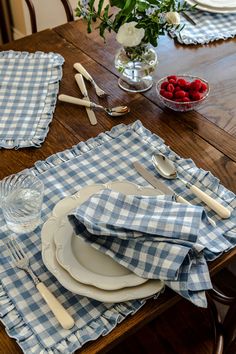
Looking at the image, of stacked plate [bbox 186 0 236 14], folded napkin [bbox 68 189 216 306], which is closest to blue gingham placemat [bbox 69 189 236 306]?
folded napkin [bbox 68 189 216 306]

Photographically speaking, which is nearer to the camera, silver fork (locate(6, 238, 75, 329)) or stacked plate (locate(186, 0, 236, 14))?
silver fork (locate(6, 238, 75, 329))

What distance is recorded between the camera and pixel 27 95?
1259 mm

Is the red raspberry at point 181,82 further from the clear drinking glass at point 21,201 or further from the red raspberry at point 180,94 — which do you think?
the clear drinking glass at point 21,201

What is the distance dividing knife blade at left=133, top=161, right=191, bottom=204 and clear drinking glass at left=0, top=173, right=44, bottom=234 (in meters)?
0.21

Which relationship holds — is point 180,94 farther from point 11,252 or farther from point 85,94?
point 11,252

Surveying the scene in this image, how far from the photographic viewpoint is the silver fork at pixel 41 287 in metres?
0.75

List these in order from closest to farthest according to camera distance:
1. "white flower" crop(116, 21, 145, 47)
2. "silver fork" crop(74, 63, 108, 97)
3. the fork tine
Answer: the fork tine < "white flower" crop(116, 21, 145, 47) < "silver fork" crop(74, 63, 108, 97)

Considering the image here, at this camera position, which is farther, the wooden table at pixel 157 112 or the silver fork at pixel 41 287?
the wooden table at pixel 157 112

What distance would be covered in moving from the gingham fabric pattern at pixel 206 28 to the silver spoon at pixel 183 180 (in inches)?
21.2

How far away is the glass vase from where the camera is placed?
1205 millimetres

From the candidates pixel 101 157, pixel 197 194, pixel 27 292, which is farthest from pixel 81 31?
pixel 27 292

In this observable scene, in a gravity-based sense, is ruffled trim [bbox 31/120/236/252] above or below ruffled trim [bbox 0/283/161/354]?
above

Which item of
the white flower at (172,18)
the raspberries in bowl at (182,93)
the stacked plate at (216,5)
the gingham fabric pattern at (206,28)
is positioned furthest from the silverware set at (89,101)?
the stacked plate at (216,5)

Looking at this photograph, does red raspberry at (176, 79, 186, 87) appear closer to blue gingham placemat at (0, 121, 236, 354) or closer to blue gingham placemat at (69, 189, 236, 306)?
blue gingham placemat at (0, 121, 236, 354)
